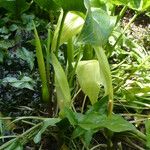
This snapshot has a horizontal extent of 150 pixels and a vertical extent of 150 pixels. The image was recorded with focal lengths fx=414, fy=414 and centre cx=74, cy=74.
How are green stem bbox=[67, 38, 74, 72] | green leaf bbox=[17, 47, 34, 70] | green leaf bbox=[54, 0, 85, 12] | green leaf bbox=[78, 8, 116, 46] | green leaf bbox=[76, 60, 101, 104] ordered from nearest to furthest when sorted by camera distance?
green leaf bbox=[78, 8, 116, 46] → green leaf bbox=[54, 0, 85, 12] → green leaf bbox=[76, 60, 101, 104] → green stem bbox=[67, 38, 74, 72] → green leaf bbox=[17, 47, 34, 70]

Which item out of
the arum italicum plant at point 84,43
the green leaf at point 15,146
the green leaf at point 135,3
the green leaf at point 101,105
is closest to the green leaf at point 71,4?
the arum italicum plant at point 84,43

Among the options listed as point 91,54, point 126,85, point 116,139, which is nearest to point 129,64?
point 126,85

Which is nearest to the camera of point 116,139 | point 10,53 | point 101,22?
point 101,22

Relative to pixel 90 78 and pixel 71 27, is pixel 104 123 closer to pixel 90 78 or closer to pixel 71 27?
pixel 90 78

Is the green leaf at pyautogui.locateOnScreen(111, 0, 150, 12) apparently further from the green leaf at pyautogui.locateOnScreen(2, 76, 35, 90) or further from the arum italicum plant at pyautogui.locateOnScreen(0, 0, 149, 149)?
the green leaf at pyautogui.locateOnScreen(2, 76, 35, 90)

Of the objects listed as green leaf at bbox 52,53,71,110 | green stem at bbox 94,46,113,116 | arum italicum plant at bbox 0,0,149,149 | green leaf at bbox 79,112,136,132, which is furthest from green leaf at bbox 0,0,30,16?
green leaf at bbox 79,112,136,132

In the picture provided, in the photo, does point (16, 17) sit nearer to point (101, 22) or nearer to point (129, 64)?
point (129, 64)

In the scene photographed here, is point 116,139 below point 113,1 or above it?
below
